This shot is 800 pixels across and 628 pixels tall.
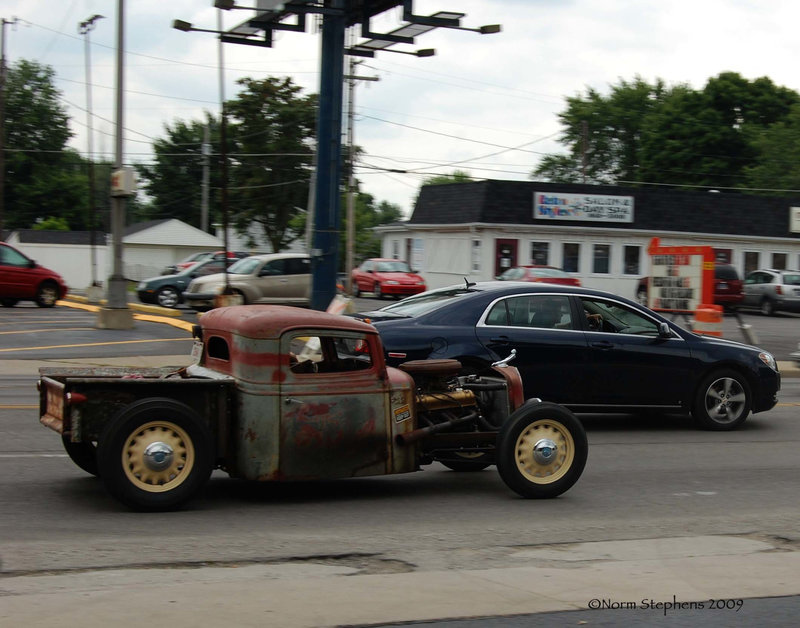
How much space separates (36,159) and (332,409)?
80495mm

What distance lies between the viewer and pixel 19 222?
80.9 m

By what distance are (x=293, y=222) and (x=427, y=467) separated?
54120 millimetres

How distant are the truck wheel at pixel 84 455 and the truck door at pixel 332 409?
1732 millimetres

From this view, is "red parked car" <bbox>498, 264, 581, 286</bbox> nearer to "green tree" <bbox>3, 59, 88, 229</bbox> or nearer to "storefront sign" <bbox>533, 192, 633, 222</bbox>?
"storefront sign" <bbox>533, 192, 633, 222</bbox>

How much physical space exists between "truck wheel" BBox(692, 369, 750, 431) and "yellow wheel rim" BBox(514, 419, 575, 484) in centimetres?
419

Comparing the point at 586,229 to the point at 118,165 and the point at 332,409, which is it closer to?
the point at 118,165

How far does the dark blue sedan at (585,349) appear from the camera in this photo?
10.6 metres

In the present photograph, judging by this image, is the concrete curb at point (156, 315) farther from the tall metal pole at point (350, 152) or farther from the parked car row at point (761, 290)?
the parked car row at point (761, 290)

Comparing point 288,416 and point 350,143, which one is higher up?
point 350,143

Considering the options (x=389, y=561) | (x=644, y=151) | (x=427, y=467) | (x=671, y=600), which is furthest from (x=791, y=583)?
(x=644, y=151)

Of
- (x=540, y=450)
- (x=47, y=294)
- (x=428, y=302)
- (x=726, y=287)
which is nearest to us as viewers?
(x=540, y=450)

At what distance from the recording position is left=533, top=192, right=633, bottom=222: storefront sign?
42.4 meters

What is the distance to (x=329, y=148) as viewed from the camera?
19141 mm

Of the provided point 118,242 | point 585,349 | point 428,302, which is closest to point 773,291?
point 118,242
